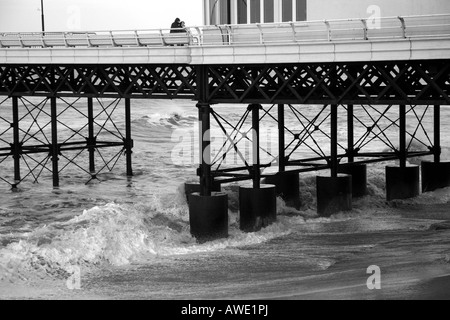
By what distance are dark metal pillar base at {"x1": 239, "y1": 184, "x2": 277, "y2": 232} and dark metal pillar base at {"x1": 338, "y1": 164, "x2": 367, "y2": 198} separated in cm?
842

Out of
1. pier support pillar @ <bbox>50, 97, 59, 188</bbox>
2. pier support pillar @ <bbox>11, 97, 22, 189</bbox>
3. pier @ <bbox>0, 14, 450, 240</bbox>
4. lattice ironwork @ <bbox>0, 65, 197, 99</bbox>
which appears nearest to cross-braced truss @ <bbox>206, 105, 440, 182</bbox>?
pier @ <bbox>0, 14, 450, 240</bbox>

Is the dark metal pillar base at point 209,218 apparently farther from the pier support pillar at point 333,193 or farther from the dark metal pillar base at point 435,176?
the dark metal pillar base at point 435,176

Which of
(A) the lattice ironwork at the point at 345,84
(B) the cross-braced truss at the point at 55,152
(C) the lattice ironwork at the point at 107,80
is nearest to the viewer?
(A) the lattice ironwork at the point at 345,84

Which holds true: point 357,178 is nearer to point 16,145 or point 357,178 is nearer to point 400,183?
point 400,183

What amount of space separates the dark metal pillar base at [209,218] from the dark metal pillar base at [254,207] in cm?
138

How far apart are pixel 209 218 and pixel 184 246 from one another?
107 cm

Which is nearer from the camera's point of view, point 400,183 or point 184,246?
point 184,246

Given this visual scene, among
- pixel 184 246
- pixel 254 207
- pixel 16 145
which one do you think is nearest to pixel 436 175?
pixel 254 207

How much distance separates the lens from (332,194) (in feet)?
112

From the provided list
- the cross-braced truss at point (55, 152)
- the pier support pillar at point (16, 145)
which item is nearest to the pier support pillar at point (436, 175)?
the cross-braced truss at point (55, 152)

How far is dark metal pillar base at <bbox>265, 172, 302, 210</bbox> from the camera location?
3541cm

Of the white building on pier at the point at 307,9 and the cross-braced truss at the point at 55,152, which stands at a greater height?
the white building on pier at the point at 307,9

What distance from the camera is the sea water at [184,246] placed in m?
22.7

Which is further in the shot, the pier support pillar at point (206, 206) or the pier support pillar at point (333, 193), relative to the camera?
the pier support pillar at point (333, 193)
